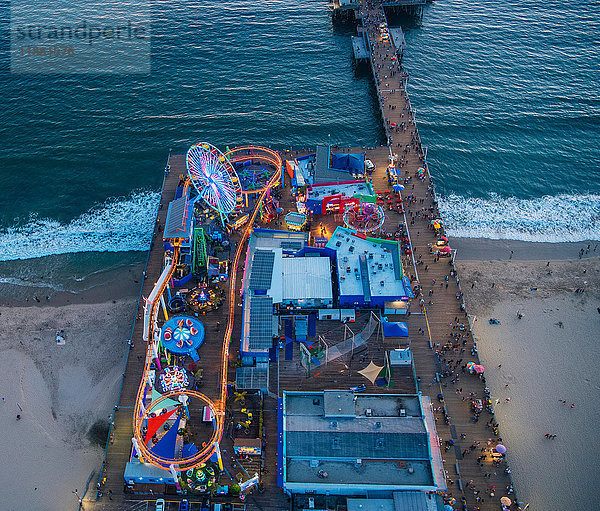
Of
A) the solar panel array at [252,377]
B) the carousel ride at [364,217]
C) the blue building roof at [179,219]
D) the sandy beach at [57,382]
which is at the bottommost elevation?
the sandy beach at [57,382]

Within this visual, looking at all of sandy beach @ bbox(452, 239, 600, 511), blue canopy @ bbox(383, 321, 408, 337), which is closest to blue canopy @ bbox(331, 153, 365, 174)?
sandy beach @ bbox(452, 239, 600, 511)

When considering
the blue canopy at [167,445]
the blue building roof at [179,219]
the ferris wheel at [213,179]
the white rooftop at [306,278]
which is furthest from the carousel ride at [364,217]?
the blue canopy at [167,445]

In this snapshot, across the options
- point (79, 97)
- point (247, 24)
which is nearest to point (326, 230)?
point (79, 97)

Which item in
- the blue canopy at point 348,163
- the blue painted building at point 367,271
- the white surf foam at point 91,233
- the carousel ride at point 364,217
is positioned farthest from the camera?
the blue canopy at point 348,163

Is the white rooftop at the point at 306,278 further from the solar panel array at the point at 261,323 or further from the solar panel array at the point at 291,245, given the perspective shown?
the solar panel array at the point at 261,323

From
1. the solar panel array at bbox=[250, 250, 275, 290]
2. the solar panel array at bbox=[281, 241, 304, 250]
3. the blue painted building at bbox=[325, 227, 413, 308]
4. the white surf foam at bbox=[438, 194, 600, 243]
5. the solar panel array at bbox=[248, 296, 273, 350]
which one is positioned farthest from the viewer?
the white surf foam at bbox=[438, 194, 600, 243]

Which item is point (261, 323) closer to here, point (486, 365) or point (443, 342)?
point (443, 342)

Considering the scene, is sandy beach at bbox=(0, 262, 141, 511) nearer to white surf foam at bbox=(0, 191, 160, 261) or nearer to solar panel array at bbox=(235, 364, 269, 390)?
white surf foam at bbox=(0, 191, 160, 261)
